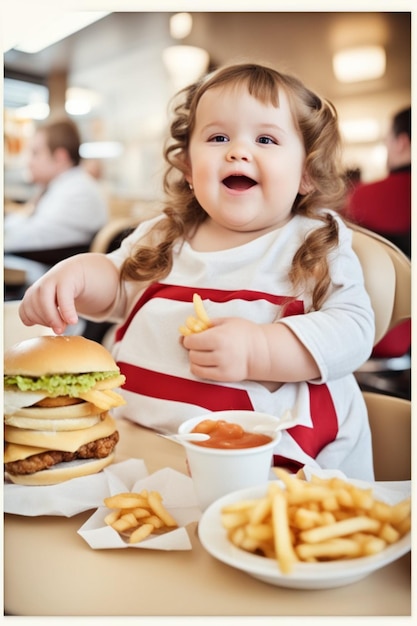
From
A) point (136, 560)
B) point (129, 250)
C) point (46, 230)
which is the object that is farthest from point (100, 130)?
point (136, 560)

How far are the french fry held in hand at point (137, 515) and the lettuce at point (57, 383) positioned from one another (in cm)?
14

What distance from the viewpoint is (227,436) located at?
0.74 metres

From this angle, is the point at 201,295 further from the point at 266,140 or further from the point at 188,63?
the point at 188,63

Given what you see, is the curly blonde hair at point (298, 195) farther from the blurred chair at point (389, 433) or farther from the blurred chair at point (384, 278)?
the blurred chair at point (389, 433)

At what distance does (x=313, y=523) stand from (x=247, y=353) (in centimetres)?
31

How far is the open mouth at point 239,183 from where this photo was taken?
935mm

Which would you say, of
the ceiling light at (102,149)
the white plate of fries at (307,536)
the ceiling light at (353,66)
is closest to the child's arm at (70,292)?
the white plate of fries at (307,536)

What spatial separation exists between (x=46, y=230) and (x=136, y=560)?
2.07 meters

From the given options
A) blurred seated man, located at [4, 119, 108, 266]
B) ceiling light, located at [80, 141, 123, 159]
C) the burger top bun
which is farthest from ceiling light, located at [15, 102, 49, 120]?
the burger top bun

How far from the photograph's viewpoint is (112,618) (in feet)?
1.96

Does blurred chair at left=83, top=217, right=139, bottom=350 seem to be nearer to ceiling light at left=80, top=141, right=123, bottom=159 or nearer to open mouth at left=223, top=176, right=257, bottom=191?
open mouth at left=223, top=176, right=257, bottom=191

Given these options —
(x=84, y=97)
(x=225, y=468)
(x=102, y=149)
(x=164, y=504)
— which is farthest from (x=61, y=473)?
(x=102, y=149)

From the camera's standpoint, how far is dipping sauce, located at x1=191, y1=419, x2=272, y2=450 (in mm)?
714

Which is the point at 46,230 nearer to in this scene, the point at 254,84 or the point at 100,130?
the point at 254,84
